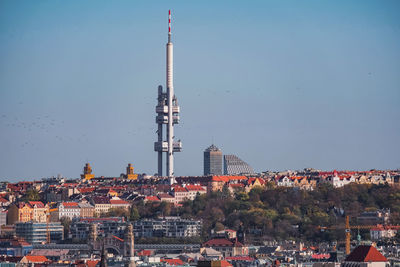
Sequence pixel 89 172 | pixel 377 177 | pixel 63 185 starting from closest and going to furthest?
pixel 377 177, pixel 63 185, pixel 89 172

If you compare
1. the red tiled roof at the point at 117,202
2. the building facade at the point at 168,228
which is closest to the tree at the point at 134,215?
the red tiled roof at the point at 117,202

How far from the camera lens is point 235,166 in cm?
16700

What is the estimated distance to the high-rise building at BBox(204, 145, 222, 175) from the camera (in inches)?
6462

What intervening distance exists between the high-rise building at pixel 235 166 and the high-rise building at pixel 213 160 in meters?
0.81

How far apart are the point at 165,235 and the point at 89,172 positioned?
1975 inches

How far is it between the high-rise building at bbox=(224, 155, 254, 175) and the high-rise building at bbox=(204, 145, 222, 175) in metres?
0.81

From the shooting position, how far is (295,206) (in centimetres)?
11962

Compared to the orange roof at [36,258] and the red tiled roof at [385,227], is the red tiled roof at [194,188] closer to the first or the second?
the red tiled roof at [385,227]

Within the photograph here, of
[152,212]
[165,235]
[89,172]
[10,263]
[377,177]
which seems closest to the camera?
[10,263]

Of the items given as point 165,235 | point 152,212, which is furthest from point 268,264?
point 152,212

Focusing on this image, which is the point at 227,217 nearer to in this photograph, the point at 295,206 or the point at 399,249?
the point at 295,206

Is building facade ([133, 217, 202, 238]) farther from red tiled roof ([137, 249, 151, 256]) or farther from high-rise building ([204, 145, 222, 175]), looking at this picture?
high-rise building ([204, 145, 222, 175])

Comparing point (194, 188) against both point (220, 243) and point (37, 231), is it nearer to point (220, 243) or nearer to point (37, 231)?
point (37, 231)

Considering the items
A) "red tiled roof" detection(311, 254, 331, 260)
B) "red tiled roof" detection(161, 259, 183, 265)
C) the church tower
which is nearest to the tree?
the church tower
